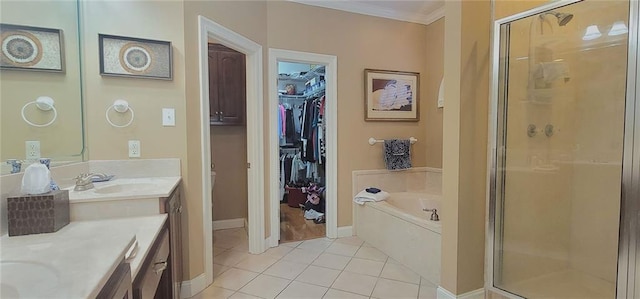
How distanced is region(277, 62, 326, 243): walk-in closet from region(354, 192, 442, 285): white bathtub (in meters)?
0.61

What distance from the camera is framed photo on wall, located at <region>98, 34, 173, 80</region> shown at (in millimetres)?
1844

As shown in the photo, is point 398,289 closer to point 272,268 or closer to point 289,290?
point 289,290

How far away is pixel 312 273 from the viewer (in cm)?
243

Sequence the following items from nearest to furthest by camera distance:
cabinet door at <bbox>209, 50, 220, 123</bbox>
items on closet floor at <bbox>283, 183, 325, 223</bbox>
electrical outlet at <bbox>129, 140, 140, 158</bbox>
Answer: electrical outlet at <bbox>129, 140, 140, 158</bbox>, cabinet door at <bbox>209, 50, 220, 123</bbox>, items on closet floor at <bbox>283, 183, 325, 223</bbox>

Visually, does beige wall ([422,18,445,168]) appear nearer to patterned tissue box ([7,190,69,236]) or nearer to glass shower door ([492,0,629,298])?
glass shower door ([492,0,629,298])

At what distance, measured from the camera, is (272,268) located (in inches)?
99.3

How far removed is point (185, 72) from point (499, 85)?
6.91 feet

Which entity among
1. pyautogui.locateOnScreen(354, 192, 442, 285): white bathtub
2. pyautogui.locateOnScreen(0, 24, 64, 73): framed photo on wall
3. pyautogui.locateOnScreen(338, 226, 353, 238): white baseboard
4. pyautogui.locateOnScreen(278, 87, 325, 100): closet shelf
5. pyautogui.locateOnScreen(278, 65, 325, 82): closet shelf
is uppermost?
pyautogui.locateOnScreen(278, 65, 325, 82): closet shelf

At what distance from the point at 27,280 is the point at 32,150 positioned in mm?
1138

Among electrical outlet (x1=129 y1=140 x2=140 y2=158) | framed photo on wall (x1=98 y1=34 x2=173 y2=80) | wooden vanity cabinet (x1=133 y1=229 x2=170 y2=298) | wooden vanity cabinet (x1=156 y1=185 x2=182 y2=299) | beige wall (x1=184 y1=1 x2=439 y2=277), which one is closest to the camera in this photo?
wooden vanity cabinet (x1=133 y1=229 x2=170 y2=298)

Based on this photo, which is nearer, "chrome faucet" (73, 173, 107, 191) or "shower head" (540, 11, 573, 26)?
"chrome faucet" (73, 173, 107, 191)

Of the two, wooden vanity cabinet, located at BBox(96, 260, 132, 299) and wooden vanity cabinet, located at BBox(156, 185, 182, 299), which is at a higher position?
wooden vanity cabinet, located at BBox(96, 260, 132, 299)

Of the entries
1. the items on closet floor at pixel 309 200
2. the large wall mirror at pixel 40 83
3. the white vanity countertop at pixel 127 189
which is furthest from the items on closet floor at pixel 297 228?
the large wall mirror at pixel 40 83

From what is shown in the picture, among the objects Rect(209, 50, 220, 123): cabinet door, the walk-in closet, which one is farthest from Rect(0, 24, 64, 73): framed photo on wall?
the walk-in closet
